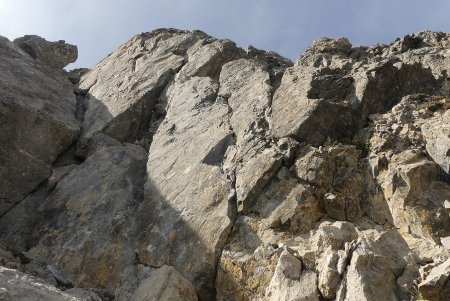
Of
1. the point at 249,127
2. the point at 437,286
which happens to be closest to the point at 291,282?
the point at 437,286

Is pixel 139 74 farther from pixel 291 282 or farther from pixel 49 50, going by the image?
pixel 291 282

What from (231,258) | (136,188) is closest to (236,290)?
(231,258)

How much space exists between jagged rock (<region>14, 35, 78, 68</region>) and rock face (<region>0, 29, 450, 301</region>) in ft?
24.3

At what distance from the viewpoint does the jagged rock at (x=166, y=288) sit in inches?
573

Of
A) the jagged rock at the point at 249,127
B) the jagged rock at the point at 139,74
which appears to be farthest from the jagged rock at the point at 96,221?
the jagged rock at the point at 249,127

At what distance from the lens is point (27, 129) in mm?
22219

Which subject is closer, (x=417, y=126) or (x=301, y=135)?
(x=417, y=126)

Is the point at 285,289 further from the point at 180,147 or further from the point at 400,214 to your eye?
the point at 180,147

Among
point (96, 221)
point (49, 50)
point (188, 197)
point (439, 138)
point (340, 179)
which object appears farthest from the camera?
point (49, 50)

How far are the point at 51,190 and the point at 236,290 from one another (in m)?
10.0

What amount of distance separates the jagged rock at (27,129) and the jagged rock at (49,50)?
700cm

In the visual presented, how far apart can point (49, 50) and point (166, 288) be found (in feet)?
85.0

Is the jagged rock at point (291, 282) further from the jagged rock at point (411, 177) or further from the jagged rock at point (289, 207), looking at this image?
the jagged rock at point (411, 177)

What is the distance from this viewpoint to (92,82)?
29703mm
